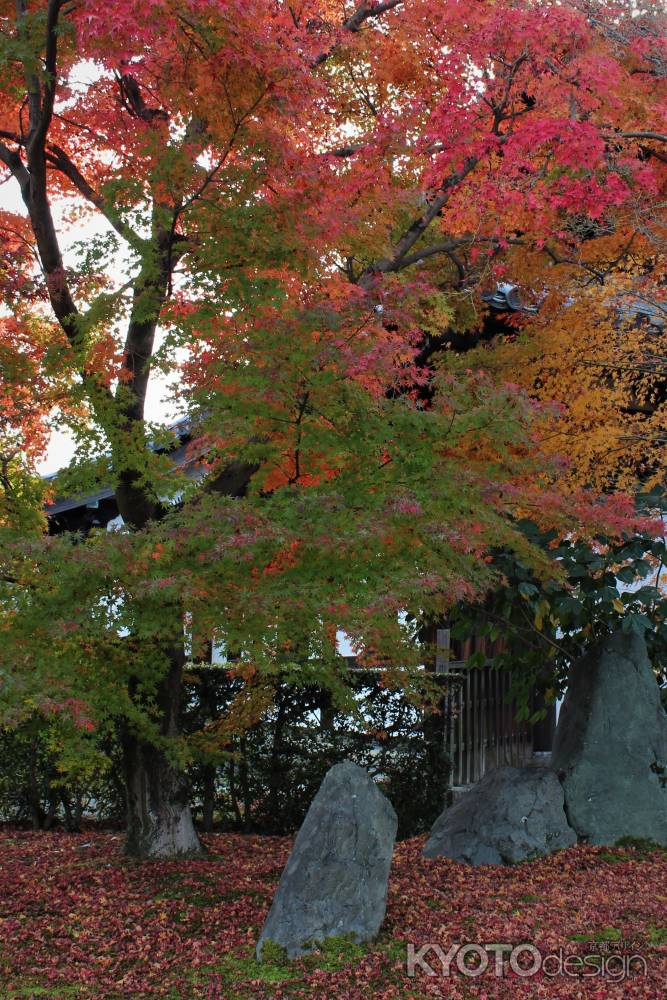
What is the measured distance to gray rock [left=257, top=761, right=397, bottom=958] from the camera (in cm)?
657

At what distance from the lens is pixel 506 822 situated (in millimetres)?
9461

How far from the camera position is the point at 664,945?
6602mm

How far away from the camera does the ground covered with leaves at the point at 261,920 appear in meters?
6.08

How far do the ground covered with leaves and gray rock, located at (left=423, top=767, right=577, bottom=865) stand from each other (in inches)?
8.9

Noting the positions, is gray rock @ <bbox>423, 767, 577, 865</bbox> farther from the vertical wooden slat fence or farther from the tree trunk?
the tree trunk

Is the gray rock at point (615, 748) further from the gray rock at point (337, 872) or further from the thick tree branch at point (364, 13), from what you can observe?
the thick tree branch at point (364, 13)

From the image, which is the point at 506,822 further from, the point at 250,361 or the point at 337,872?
the point at 250,361

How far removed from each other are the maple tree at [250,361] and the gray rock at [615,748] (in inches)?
81.4

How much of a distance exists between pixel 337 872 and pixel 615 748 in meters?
4.27

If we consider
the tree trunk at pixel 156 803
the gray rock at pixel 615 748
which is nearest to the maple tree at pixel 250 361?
the tree trunk at pixel 156 803

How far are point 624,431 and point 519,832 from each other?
483 centimetres

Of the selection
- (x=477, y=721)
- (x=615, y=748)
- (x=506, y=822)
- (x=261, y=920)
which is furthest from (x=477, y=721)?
(x=261, y=920)

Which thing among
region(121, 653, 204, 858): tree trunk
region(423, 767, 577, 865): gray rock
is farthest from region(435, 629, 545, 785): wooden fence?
region(121, 653, 204, 858): tree trunk

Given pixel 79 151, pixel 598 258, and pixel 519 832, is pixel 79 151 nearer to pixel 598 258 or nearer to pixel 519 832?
pixel 598 258
